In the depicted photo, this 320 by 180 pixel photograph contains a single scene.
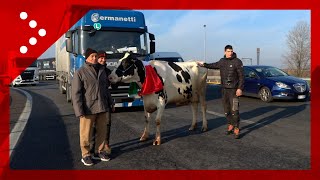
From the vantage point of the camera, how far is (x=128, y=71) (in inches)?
303

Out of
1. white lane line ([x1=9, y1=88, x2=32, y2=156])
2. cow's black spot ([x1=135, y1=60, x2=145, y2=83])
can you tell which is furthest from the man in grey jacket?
white lane line ([x1=9, y1=88, x2=32, y2=156])

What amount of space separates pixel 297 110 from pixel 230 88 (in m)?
5.67

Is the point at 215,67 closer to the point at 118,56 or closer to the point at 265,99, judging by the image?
the point at 118,56

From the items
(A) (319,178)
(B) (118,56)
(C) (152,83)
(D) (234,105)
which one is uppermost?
(B) (118,56)

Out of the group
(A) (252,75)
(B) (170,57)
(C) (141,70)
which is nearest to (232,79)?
(C) (141,70)

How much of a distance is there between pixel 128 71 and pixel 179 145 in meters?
1.90

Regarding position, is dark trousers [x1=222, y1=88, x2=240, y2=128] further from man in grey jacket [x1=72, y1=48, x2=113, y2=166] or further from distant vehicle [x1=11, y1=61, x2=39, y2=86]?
distant vehicle [x1=11, y1=61, x2=39, y2=86]

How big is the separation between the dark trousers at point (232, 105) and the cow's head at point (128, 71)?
7.26 ft

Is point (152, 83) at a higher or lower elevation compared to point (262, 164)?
higher

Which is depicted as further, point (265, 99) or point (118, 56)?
point (265, 99)

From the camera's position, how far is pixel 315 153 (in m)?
6.98

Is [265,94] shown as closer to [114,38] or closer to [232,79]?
[114,38]

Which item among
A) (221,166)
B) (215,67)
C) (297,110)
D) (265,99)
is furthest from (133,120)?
(265,99)

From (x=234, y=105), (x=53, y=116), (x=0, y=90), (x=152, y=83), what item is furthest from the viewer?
(x=0, y=90)
